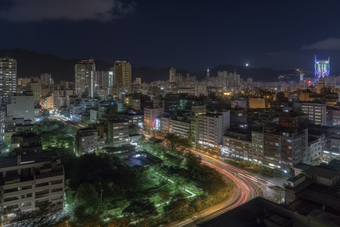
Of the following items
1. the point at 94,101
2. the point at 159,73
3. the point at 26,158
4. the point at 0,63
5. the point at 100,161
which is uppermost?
the point at 159,73

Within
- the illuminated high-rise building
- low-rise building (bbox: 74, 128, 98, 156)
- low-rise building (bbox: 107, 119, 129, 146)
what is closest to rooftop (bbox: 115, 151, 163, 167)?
low-rise building (bbox: 74, 128, 98, 156)

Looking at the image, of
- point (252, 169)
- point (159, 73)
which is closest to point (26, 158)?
point (252, 169)

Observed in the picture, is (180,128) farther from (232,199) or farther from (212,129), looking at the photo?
(232,199)

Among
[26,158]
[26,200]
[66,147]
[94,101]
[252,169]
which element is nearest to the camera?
[26,200]

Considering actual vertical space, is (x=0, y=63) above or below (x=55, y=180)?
above

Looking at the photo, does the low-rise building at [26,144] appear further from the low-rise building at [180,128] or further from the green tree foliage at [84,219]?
the low-rise building at [180,128]

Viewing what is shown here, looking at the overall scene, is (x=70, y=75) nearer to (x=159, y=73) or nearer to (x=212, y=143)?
(x=159, y=73)

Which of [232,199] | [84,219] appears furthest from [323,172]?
[84,219]

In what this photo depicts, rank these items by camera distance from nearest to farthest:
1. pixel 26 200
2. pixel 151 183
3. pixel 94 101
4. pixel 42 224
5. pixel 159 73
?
Result: pixel 42 224
pixel 26 200
pixel 151 183
pixel 94 101
pixel 159 73
